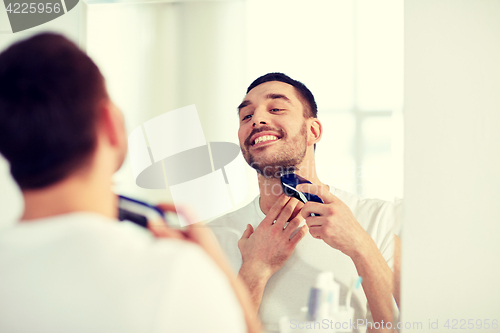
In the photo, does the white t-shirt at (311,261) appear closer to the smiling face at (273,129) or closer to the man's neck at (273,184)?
the man's neck at (273,184)

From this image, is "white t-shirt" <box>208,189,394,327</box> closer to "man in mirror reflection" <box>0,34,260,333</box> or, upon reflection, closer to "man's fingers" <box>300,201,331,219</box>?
"man's fingers" <box>300,201,331,219</box>

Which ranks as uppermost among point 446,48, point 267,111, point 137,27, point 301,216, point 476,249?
point 137,27

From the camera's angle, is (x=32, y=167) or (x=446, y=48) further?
(x=446, y=48)

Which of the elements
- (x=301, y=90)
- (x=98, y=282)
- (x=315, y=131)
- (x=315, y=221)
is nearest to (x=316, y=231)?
(x=315, y=221)

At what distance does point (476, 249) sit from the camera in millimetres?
1101

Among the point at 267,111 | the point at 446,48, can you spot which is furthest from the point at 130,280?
the point at 446,48

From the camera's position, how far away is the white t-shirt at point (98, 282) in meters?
0.50

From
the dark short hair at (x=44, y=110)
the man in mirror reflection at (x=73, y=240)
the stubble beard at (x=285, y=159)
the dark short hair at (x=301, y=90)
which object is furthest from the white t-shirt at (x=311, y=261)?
the dark short hair at (x=44, y=110)

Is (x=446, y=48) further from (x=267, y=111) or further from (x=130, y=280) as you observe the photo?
(x=130, y=280)

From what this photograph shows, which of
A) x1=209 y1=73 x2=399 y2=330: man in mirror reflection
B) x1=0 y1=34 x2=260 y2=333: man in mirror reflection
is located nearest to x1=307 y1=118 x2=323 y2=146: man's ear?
x1=209 y1=73 x2=399 y2=330: man in mirror reflection

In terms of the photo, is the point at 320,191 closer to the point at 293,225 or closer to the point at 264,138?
the point at 293,225

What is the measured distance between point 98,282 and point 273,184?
66cm

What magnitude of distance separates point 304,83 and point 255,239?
0.50 meters

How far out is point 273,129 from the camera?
3.61 feet
